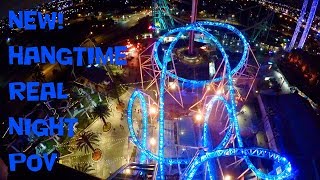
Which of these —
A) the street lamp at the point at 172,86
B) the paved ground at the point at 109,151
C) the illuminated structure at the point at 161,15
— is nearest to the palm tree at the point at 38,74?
the paved ground at the point at 109,151

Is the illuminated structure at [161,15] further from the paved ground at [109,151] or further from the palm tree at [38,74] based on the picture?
the palm tree at [38,74]

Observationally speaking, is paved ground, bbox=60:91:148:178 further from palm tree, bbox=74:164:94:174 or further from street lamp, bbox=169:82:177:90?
street lamp, bbox=169:82:177:90

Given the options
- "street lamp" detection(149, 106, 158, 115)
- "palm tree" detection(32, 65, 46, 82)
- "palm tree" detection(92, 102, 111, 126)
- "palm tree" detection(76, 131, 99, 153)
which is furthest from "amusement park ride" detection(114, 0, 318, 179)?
"palm tree" detection(32, 65, 46, 82)

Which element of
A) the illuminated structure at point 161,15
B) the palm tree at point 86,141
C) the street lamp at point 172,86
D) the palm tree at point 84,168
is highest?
the illuminated structure at point 161,15

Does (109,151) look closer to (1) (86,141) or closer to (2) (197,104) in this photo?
(1) (86,141)

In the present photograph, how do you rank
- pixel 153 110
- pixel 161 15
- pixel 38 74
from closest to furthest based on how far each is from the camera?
pixel 153 110 → pixel 38 74 → pixel 161 15

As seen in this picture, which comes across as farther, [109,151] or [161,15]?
[161,15]

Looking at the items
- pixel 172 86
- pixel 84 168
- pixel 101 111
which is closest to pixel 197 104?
pixel 172 86
